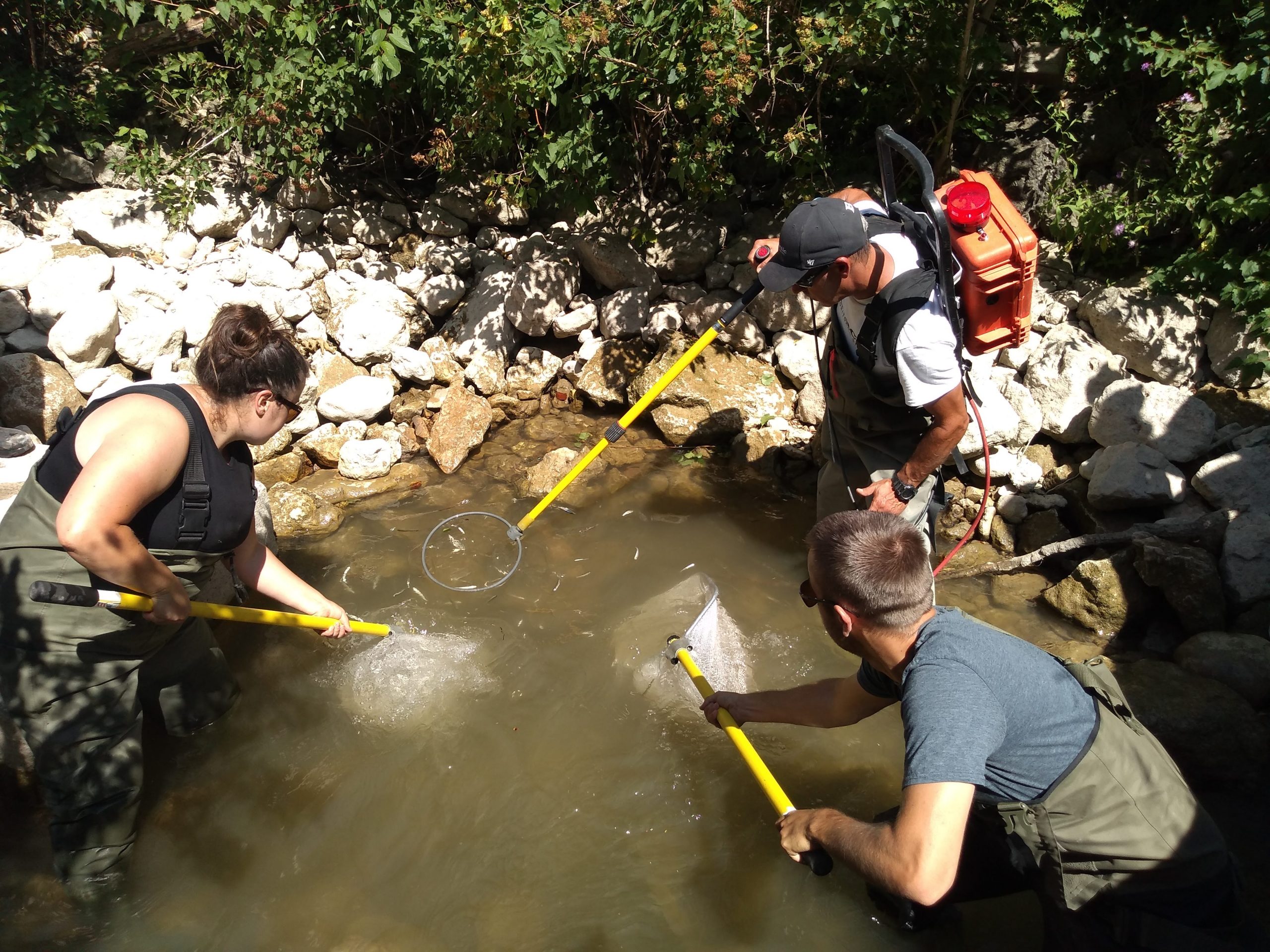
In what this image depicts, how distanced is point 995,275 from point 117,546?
10.7 feet

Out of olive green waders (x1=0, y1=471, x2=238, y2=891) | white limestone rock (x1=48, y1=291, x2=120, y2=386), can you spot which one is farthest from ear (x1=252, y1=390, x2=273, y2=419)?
white limestone rock (x1=48, y1=291, x2=120, y2=386)

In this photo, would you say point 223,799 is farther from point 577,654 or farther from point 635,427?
point 635,427

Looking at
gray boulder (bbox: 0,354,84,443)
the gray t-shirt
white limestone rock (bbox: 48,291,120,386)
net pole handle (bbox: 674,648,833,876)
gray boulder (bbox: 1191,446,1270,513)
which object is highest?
the gray t-shirt

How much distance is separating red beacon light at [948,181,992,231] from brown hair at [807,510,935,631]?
1.61m

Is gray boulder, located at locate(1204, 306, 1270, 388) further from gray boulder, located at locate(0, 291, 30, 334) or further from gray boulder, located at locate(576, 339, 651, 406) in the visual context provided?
gray boulder, located at locate(0, 291, 30, 334)

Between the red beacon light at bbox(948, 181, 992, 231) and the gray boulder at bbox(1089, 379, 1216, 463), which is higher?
the red beacon light at bbox(948, 181, 992, 231)

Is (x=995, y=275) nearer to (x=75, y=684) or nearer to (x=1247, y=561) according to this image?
(x=1247, y=561)

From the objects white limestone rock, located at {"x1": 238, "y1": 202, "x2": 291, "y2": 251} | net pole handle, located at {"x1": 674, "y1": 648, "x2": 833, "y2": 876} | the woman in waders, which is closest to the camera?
net pole handle, located at {"x1": 674, "y1": 648, "x2": 833, "y2": 876}

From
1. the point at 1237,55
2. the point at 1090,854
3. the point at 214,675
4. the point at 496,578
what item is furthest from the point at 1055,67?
the point at 214,675

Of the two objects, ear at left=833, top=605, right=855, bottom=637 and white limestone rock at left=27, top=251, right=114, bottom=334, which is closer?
ear at left=833, top=605, right=855, bottom=637

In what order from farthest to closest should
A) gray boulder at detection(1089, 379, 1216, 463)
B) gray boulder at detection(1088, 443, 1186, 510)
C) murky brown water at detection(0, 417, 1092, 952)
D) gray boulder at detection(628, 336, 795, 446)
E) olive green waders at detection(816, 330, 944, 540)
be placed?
gray boulder at detection(628, 336, 795, 446), gray boulder at detection(1089, 379, 1216, 463), gray boulder at detection(1088, 443, 1186, 510), olive green waders at detection(816, 330, 944, 540), murky brown water at detection(0, 417, 1092, 952)

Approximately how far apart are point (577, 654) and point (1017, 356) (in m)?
3.65

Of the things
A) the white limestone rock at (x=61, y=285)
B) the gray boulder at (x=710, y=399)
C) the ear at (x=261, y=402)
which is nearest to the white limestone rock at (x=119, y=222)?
the white limestone rock at (x=61, y=285)

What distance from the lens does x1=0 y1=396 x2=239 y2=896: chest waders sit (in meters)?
2.84
